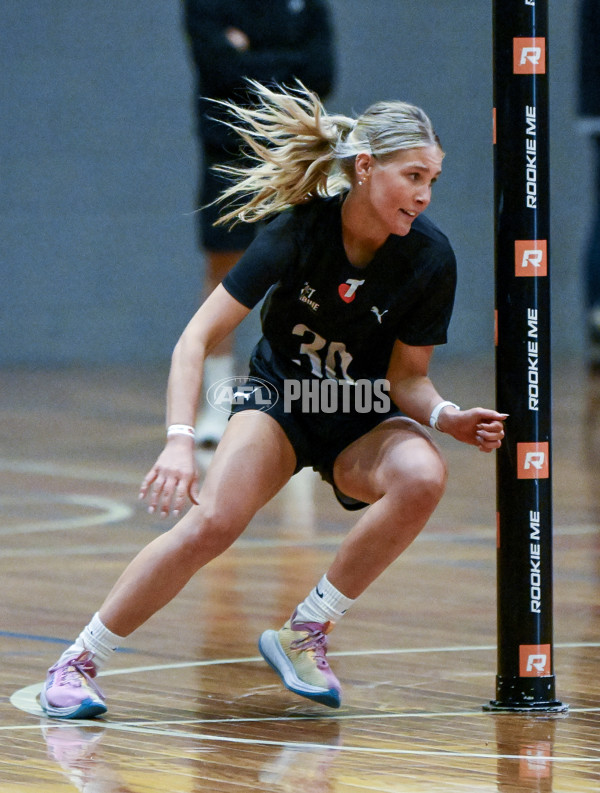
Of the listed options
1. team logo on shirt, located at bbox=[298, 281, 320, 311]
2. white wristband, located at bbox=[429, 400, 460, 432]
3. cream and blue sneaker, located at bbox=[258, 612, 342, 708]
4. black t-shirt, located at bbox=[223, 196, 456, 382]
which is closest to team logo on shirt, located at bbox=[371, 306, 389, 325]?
black t-shirt, located at bbox=[223, 196, 456, 382]

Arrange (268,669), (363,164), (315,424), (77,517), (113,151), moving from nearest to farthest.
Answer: (363,164)
(315,424)
(268,669)
(77,517)
(113,151)

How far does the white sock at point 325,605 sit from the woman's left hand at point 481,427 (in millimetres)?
455

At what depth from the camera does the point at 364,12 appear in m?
12.9

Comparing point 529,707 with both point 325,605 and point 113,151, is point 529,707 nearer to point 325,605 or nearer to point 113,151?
point 325,605

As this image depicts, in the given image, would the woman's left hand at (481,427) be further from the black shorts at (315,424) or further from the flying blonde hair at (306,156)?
the flying blonde hair at (306,156)

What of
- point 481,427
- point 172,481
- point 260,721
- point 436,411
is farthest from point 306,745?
point 436,411

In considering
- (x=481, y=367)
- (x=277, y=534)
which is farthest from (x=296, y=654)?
(x=481, y=367)

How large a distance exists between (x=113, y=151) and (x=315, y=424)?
9013 mm

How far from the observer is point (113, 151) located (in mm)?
12273

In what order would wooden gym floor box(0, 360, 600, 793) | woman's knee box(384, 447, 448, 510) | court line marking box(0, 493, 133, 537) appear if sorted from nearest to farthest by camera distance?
1. wooden gym floor box(0, 360, 600, 793)
2. woman's knee box(384, 447, 448, 510)
3. court line marking box(0, 493, 133, 537)

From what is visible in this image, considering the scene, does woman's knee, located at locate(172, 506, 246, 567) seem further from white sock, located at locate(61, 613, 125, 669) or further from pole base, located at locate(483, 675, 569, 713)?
pole base, located at locate(483, 675, 569, 713)

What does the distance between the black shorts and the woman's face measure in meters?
0.46

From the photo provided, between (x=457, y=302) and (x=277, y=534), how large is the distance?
813cm

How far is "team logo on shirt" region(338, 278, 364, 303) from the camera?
3.53 m
